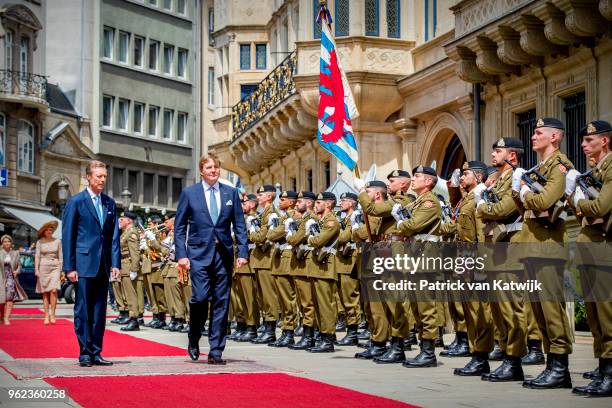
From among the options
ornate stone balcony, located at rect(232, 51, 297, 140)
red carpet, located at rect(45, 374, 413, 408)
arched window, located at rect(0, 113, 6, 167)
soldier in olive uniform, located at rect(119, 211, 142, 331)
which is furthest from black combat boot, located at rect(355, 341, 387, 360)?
arched window, located at rect(0, 113, 6, 167)

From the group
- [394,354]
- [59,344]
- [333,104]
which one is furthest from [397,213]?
[333,104]

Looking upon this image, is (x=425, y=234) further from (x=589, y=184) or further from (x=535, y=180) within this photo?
(x=589, y=184)

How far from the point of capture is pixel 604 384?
A: 32.3 ft

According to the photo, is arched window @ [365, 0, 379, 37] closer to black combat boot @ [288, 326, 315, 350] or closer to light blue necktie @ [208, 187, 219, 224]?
black combat boot @ [288, 326, 315, 350]

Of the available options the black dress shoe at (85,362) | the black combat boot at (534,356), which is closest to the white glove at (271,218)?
the black combat boot at (534,356)

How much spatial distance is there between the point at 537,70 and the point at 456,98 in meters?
3.57

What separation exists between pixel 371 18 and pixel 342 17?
0.69m

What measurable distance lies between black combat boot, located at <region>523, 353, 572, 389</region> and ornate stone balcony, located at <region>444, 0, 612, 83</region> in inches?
329

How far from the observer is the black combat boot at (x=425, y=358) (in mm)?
13109

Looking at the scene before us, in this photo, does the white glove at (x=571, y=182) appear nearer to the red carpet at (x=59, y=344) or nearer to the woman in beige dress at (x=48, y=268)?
the red carpet at (x=59, y=344)

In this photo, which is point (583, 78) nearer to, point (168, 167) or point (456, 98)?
point (456, 98)

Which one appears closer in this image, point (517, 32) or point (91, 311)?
point (91, 311)

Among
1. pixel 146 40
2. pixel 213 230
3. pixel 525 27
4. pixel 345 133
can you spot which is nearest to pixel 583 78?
pixel 525 27

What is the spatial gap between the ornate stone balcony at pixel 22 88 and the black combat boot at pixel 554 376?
4768cm
